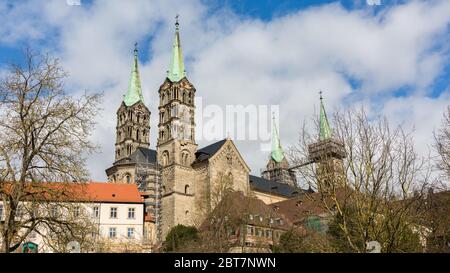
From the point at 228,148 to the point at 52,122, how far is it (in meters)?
49.0

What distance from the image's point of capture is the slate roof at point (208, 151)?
62.2m

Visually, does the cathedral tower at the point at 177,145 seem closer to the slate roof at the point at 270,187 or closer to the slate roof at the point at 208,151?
the slate roof at the point at 208,151

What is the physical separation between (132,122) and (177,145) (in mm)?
21699

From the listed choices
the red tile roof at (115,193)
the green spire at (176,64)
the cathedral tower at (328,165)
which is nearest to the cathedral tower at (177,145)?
the green spire at (176,64)

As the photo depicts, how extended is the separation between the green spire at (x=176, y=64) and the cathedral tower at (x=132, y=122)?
14947 mm

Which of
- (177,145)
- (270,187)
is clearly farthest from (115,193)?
(270,187)

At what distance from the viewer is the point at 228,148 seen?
64.6m

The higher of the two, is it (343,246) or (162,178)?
(162,178)

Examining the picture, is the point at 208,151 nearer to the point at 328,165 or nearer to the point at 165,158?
the point at 165,158

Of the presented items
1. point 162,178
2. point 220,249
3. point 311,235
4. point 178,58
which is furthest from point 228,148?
point 311,235

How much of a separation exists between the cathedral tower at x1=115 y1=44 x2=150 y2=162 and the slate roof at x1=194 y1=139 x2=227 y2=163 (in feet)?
49.4

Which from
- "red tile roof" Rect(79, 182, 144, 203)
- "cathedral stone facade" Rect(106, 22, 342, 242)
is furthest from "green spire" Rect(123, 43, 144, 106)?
"red tile roof" Rect(79, 182, 144, 203)

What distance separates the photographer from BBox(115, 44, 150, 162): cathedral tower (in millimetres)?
78812
